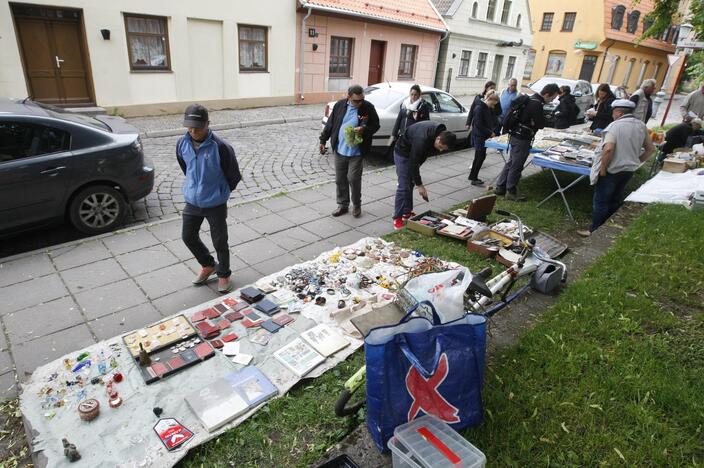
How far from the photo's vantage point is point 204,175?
4234mm

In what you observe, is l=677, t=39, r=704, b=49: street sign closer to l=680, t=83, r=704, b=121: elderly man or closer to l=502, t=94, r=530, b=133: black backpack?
l=680, t=83, r=704, b=121: elderly man

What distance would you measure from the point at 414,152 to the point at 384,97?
4.91 metres

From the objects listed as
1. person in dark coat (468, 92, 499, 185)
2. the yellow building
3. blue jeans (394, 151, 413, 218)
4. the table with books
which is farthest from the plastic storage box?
the yellow building

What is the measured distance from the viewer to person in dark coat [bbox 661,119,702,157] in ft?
30.2

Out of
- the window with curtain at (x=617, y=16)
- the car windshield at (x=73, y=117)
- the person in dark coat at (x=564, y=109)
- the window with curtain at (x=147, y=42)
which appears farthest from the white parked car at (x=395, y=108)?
the window with curtain at (x=617, y=16)

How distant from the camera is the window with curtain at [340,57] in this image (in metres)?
17.5

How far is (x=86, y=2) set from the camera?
36.4ft

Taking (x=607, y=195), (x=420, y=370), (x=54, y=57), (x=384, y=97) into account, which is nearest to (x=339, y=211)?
(x=607, y=195)

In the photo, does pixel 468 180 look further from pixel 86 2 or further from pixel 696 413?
pixel 86 2

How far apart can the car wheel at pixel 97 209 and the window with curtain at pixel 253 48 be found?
33.7 feet

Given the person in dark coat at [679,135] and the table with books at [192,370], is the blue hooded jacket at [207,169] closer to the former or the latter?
the table with books at [192,370]

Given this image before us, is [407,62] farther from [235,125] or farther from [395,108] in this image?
[395,108]

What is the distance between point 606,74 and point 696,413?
131 ft

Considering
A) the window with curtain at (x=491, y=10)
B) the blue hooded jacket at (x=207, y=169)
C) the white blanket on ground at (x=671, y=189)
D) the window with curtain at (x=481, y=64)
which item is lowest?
the white blanket on ground at (x=671, y=189)
